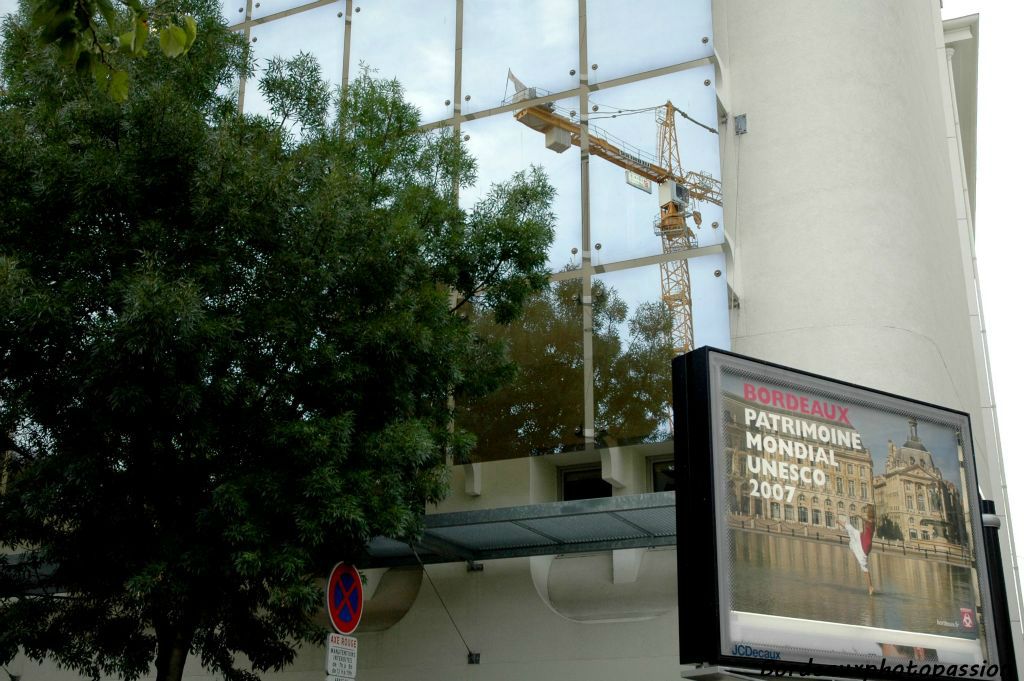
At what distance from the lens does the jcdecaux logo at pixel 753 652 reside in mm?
7832

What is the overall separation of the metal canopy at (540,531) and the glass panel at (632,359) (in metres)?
1.47

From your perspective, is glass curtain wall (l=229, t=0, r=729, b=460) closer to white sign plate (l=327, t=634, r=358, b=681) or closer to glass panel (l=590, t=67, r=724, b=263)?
glass panel (l=590, t=67, r=724, b=263)

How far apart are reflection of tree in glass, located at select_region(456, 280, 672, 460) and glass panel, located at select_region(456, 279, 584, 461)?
0.01 metres

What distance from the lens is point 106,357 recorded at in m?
9.89

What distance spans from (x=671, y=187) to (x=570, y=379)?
276 cm

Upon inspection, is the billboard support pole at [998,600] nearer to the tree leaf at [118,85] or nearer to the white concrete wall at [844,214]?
the white concrete wall at [844,214]

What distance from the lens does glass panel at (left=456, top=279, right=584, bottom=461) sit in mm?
13906

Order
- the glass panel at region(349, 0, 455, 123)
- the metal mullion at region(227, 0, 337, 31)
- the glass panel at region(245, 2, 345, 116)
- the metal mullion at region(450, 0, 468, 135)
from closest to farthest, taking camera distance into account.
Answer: the metal mullion at region(450, 0, 468, 135), the glass panel at region(349, 0, 455, 123), the glass panel at region(245, 2, 345, 116), the metal mullion at region(227, 0, 337, 31)

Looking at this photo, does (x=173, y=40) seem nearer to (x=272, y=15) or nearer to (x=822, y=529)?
(x=822, y=529)

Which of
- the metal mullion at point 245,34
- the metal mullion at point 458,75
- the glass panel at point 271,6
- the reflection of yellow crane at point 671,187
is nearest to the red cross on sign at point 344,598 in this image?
the reflection of yellow crane at point 671,187

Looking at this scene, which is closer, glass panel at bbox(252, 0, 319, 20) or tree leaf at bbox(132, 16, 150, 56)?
tree leaf at bbox(132, 16, 150, 56)

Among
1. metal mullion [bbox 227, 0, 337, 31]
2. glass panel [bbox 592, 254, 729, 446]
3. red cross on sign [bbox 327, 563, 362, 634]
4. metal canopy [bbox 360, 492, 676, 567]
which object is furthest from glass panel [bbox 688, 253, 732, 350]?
metal mullion [bbox 227, 0, 337, 31]

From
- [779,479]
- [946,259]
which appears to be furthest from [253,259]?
[946,259]

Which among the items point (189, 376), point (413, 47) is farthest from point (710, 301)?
point (413, 47)
